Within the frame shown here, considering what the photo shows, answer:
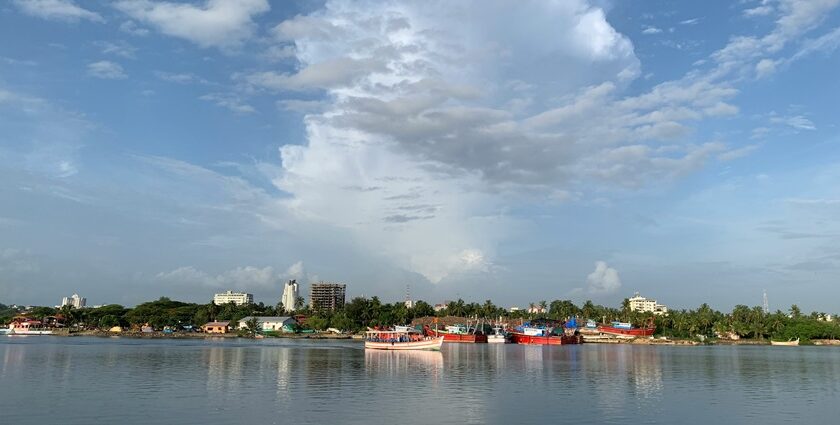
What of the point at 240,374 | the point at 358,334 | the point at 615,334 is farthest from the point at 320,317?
the point at 240,374

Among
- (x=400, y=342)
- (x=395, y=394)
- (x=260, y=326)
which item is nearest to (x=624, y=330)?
(x=400, y=342)

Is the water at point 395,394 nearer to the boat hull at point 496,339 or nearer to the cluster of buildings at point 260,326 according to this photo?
the boat hull at point 496,339

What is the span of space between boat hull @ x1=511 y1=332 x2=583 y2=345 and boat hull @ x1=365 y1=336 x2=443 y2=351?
46.2 meters

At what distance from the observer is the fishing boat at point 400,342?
96.9 meters

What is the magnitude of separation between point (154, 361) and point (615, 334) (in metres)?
134

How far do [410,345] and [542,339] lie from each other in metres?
49.7

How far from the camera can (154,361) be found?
63688 mm

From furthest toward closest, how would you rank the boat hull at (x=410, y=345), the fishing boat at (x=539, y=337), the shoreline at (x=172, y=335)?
the shoreline at (x=172, y=335), the fishing boat at (x=539, y=337), the boat hull at (x=410, y=345)

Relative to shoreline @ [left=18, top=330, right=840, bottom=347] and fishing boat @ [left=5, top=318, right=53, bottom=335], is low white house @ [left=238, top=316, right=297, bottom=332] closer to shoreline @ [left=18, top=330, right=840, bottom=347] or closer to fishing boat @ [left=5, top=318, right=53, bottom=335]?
shoreline @ [left=18, top=330, right=840, bottom=347]

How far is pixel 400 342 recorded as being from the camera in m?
100

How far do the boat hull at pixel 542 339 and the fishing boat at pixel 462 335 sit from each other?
7605 mm

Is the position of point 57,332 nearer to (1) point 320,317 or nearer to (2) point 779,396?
(1) point 320,317

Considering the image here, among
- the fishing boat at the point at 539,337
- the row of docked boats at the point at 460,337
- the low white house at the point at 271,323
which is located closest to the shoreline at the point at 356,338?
the low white house at the point at 271,323

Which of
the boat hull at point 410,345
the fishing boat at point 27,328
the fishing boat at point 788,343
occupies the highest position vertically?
the boat hull at point 410,345
